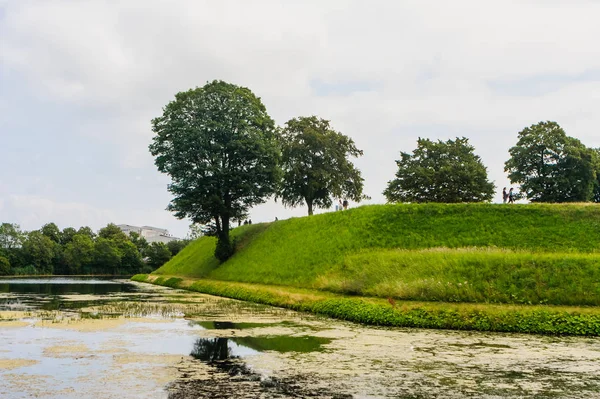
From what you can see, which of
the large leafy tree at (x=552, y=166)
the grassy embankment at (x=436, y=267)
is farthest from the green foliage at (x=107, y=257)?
the large leafy tree at (x=552, y=166)

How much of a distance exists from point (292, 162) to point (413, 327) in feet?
183

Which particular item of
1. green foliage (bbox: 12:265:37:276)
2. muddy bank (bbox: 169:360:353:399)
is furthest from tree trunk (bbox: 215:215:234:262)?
green foliage (bbox: 12:265:37:276)

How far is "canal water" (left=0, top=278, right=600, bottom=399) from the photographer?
51.7ft

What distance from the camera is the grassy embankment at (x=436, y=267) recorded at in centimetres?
3138

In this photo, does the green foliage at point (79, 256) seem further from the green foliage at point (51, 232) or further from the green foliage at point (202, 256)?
the green foliage at point (202, 256)

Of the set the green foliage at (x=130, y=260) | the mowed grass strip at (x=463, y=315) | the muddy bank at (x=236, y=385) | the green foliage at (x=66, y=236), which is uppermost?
the green foliage at (x=66, y=236)

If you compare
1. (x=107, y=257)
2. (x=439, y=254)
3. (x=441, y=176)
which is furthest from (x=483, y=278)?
(x=107, y=257)

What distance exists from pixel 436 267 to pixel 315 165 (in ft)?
164

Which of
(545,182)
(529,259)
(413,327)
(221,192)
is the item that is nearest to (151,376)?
(413,327)

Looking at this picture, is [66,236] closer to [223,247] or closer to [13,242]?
[13,242]

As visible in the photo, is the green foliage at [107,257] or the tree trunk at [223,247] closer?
the tree trunk at [223,247]

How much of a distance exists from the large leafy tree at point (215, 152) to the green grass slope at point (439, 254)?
6.67 metres

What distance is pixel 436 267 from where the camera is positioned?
36812 millimetres

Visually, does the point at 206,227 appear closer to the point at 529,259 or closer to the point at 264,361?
the point at 529,259
